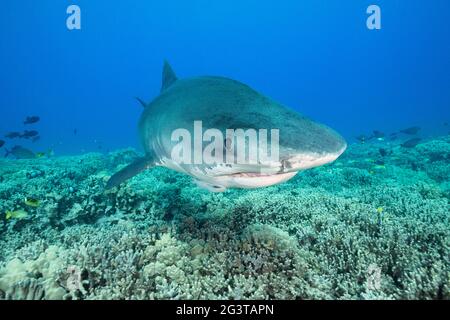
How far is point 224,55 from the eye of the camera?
183 metres

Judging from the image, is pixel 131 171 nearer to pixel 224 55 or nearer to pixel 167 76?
pixel 167 76

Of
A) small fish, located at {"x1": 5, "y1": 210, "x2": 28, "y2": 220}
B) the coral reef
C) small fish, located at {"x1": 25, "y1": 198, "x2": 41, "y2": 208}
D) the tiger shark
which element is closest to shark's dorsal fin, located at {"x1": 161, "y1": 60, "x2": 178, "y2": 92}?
the coral reef

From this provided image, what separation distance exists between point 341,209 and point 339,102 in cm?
18077

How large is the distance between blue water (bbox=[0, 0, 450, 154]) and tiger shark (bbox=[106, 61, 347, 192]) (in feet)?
434

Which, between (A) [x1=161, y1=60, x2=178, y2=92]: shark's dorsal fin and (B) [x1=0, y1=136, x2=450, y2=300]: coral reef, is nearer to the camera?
(B) [x1=0, y1=136, x2=450, y2=300]: coral reef

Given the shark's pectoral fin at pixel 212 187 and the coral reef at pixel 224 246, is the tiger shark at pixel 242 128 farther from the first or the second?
the coral reef at pixel 224 246

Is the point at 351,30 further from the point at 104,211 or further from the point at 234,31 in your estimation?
the point at 104,211

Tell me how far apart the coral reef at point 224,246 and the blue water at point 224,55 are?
130 m

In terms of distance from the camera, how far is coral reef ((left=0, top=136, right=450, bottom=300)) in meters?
3.07

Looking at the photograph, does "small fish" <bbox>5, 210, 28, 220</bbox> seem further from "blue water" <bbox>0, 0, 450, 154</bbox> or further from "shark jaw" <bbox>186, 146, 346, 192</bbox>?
"blue water" <bbox>0, 0, 450, 154</bbox>

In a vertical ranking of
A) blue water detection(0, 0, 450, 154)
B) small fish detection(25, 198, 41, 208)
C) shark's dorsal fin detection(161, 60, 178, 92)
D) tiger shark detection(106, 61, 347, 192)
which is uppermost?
blue water detection(0, 0, 450, 154)

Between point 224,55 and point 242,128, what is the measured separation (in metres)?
193

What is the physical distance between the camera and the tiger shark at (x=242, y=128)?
186cm

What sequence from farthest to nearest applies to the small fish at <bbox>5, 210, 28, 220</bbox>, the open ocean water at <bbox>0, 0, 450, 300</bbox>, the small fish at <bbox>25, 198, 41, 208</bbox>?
the small fish at <bbox>25, 198, 41, 208</bbox>
the small fish at <bbox>5, 210, 28, 220</bbox>
the open ocean water at <bbox>0, 0, 450, 300</bbox>
